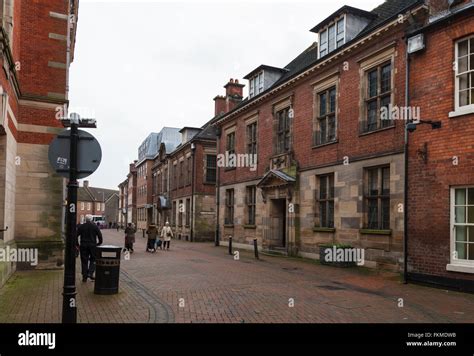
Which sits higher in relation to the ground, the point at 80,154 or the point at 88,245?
the point at 80,154

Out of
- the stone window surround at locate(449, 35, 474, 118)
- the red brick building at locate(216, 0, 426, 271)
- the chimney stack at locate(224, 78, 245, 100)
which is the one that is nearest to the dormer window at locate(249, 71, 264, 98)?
the red brick building at locate(216, 0, 426, 271)

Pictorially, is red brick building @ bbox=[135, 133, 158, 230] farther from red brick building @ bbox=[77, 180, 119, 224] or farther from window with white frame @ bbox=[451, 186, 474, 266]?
window with white frame @ bbox=[451, 186, 474, 266]

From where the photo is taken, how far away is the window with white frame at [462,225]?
1134 cm

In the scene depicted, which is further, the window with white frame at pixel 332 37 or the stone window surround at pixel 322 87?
the window with white frame at pixel 332 37

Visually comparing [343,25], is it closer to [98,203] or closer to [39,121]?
[39,121]

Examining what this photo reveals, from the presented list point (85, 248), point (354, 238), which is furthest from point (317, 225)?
point (85, 248)

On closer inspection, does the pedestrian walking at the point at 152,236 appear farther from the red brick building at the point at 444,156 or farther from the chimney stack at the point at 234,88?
the chimney stack at the point at 234,88

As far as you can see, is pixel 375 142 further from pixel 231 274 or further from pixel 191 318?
pixel 191 318

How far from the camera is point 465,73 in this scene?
1167 centimetres

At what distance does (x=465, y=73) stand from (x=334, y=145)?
21.2ft

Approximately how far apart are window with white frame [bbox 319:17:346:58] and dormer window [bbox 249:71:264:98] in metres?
5.97

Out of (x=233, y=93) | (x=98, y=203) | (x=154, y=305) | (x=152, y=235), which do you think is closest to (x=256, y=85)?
(x=233, y=93)

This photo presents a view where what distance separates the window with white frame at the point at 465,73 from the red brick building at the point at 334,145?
2.32 metres

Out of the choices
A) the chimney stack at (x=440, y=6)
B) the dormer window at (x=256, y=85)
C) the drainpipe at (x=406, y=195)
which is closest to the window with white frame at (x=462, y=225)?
the drainpipe at (x=406, y=195)
